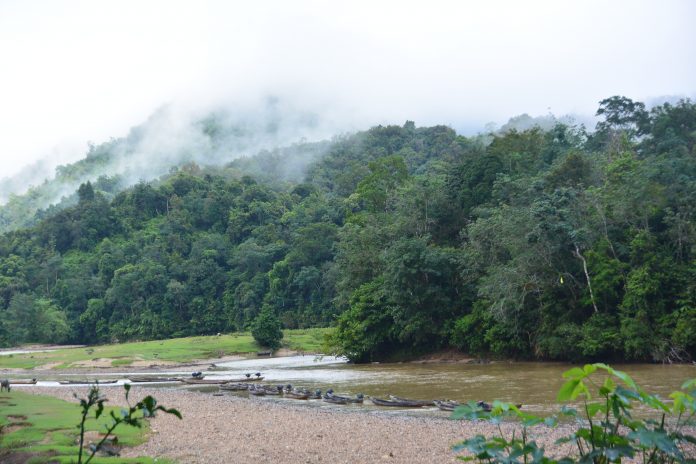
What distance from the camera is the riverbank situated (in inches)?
555

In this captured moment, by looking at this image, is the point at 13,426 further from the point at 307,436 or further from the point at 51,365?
the point at 51,365

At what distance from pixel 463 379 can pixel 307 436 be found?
18.4 m

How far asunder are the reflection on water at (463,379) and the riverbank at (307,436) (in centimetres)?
513

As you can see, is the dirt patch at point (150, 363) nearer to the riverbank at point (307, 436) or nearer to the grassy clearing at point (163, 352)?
the grassy clearing at point (163, 352)

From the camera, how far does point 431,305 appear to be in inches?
1869

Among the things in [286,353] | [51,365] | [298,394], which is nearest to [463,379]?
[298,394]

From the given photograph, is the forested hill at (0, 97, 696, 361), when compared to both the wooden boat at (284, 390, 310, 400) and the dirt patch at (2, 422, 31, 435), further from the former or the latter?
the dirt patch at (2, 422, 31, 435)

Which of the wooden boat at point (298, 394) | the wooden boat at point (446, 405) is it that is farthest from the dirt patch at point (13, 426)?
the wooden boat at point (446, 405)

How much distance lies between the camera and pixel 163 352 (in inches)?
2422

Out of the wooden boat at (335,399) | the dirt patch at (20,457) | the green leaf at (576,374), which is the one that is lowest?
the wooden boat at (335,399)

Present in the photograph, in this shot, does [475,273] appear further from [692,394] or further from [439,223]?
[692,394]

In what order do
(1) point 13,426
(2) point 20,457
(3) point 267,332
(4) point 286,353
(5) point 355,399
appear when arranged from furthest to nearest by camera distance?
(4) point 286,353 < (3) point 267,332 < (5) point 355,399 < (1) point 13,426 < (2) point 20,457

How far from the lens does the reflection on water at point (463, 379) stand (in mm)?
25953

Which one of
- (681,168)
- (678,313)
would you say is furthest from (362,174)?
(678,313)
